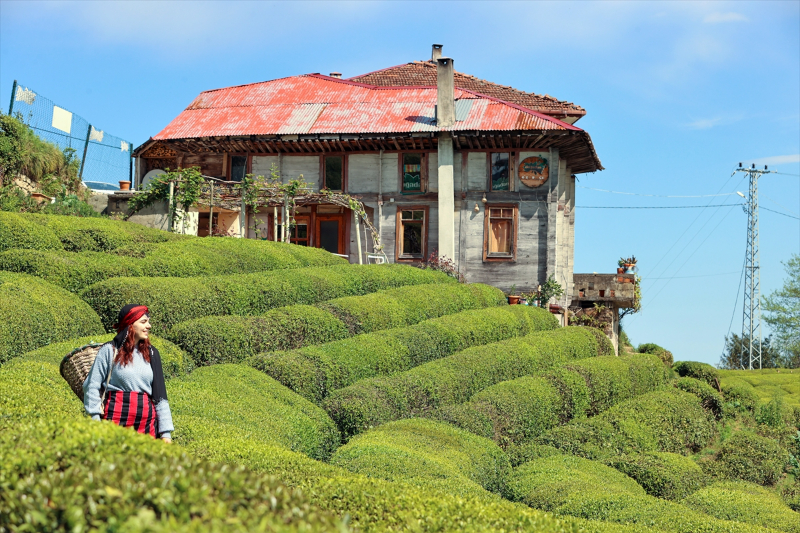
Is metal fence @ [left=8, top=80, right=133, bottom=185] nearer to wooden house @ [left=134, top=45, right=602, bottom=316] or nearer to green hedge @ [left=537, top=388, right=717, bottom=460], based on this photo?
wooden house @ [left=134, top=45, right=602, bottom=316]

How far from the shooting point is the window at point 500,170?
91.0 feet

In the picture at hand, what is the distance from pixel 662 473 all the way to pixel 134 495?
11999 mm

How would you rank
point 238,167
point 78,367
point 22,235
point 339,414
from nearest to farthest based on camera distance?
point 78,367 < point 339,414 < point 22,235 < point 238,167

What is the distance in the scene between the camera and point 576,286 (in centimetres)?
2819

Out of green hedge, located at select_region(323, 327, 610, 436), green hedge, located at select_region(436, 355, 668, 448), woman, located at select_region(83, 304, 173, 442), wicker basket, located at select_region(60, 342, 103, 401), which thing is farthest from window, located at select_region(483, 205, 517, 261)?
woman, located at select_region(83, 304, 173, 442)

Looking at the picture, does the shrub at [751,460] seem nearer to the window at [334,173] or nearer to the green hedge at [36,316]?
the green hedge at [36,316]

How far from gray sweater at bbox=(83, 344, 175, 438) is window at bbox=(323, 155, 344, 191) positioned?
22503 mm

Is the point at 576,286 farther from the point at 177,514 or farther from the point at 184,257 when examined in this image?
the point at 177,514

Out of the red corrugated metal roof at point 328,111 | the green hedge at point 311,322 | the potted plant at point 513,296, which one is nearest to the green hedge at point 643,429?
the green hedge at point 311,322

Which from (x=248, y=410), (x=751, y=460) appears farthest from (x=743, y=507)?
(x=248, y=410)

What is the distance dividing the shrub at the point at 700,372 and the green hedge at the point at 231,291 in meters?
12.8

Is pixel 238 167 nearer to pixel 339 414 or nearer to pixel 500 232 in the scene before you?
pixel 500 232

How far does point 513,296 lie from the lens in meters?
26.1

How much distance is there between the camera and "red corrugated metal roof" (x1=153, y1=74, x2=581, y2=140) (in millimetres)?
27891
